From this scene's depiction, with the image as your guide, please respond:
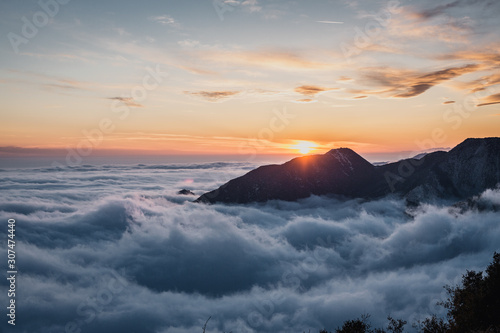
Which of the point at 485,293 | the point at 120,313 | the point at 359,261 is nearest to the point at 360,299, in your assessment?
the point at 359,261

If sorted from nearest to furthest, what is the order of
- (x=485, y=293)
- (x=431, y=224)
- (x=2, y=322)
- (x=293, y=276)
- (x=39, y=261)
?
(x=485, y=293), (x=2, y=322), (x=39, y=261), (x=431, y=224), (x=293, y=276)

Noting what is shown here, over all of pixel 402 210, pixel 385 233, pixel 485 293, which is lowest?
pixel 385 233

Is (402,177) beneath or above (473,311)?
above

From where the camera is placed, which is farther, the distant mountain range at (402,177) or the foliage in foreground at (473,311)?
the distant mountain range at (402,177)

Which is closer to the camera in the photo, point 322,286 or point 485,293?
point 485,293

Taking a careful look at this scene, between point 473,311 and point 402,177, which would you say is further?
point 402,177

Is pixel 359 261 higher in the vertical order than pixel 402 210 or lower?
lower

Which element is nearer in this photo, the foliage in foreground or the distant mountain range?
the foliage in foreground

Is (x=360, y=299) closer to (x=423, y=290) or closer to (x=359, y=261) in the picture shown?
(x=423, y=290)
